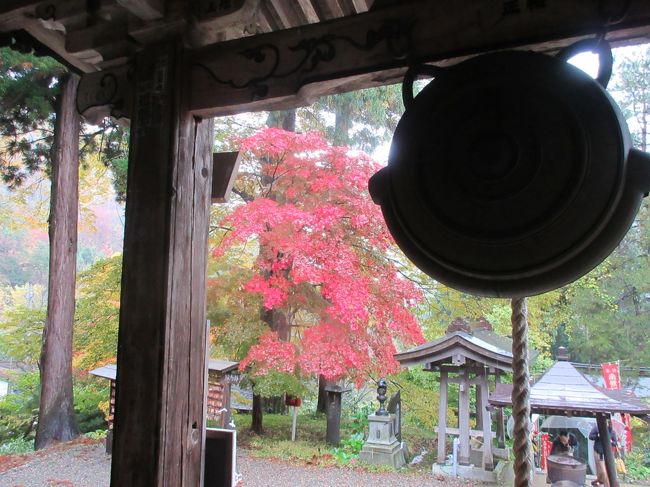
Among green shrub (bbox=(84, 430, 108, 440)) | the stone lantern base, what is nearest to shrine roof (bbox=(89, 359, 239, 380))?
green shrub (bbox=(84, 430, 108, 440))

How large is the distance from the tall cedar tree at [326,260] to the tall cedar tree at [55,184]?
2.55 meters

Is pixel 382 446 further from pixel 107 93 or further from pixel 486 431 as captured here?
pixel 107 93

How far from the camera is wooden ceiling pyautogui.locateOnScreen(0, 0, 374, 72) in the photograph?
1.06 meters

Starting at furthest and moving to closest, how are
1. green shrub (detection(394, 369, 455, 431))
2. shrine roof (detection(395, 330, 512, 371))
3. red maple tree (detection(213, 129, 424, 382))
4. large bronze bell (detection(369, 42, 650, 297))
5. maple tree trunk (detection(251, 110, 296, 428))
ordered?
1. green shrub (detection(394, 369, 455, 431))
2. maple tree trunk (detection(251, 110, 296, 428))
3. shrine roof (detection(395, 330, 512, 371))
4. red maple tree (detection(213, 129, 424, 382))
5. large bronze bell (detection(369, 42, 650, 297))

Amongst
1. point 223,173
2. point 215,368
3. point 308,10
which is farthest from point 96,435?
point 308,10

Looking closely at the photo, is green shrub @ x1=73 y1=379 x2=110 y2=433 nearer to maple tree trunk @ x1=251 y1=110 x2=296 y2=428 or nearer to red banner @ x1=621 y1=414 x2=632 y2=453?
maple tree trunk @ x1=251 y1=110 x2=296 y2=428

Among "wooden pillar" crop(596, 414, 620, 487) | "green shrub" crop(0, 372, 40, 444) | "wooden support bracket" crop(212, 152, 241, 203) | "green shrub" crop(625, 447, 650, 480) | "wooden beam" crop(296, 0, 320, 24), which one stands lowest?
"green shrub" crop(625, 447, 650, 480)

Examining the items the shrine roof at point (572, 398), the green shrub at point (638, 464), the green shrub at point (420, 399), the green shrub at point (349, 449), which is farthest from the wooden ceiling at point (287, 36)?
the green shrub at point (638, 464)

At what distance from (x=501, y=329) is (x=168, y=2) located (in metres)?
7.77

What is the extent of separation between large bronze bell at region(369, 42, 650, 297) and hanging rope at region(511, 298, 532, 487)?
0.17m

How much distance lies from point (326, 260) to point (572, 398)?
8.78ft

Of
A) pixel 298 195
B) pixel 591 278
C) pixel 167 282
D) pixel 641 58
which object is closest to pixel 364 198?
pixel 298 195

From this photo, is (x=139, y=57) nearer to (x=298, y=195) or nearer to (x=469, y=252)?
(x=469, y=252)

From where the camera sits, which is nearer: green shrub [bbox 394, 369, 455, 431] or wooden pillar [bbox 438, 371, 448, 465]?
wooden pillar [bbox 438, 371, 448, 465]
